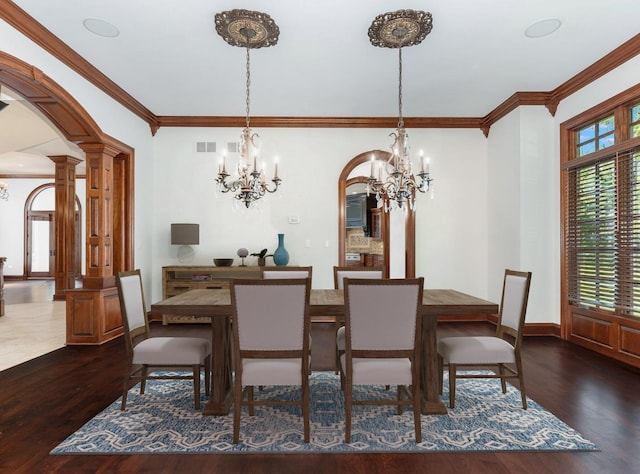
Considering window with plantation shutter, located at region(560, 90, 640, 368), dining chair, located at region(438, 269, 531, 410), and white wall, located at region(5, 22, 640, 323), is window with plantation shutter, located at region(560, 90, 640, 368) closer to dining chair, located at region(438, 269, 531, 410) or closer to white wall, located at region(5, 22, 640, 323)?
white wall, located at region(5, 22, 640, 323)

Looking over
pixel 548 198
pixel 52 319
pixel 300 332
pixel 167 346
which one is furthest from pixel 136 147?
pixel 548 198

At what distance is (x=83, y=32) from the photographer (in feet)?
11.3

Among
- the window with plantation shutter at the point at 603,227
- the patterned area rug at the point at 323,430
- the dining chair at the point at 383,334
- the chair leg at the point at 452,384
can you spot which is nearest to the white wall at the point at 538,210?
the window with plantation shutter at the point at 603,227

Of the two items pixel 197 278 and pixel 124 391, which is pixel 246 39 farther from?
pixel 197 278

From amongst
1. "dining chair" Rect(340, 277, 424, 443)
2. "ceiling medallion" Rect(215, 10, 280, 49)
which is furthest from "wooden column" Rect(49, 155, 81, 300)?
"dining chair" Rect(340, 277, 424, 443)

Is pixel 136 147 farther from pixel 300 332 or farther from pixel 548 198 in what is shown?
pixel 548 198

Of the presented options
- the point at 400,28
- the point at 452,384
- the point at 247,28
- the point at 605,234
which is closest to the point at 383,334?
the point at 452,384

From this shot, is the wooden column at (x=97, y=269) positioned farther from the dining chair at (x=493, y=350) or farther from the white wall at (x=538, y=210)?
the white wall at (x=538, y=210)

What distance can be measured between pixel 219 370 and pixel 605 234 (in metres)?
4.18

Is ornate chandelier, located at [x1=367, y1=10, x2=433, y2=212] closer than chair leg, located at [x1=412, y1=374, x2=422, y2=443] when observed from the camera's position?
No

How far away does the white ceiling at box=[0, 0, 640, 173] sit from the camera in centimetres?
310

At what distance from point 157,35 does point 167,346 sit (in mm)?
2762

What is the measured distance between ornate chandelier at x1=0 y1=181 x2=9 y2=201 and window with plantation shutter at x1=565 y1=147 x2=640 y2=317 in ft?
42.7

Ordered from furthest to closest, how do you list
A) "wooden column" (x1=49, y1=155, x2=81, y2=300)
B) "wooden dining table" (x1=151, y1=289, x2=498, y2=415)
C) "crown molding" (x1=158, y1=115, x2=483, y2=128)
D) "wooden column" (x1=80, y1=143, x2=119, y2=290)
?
"wooden column" (x1=49, y1=155, x2=81, y2=300), "crown molding" (x1=158, y1=115, x2=483, y2=128), "wooden column" (x1=80, y1=143, x2=119, y2=290), "wooden dining table" (x1=151, y1=289, x2=498, y2=415)
